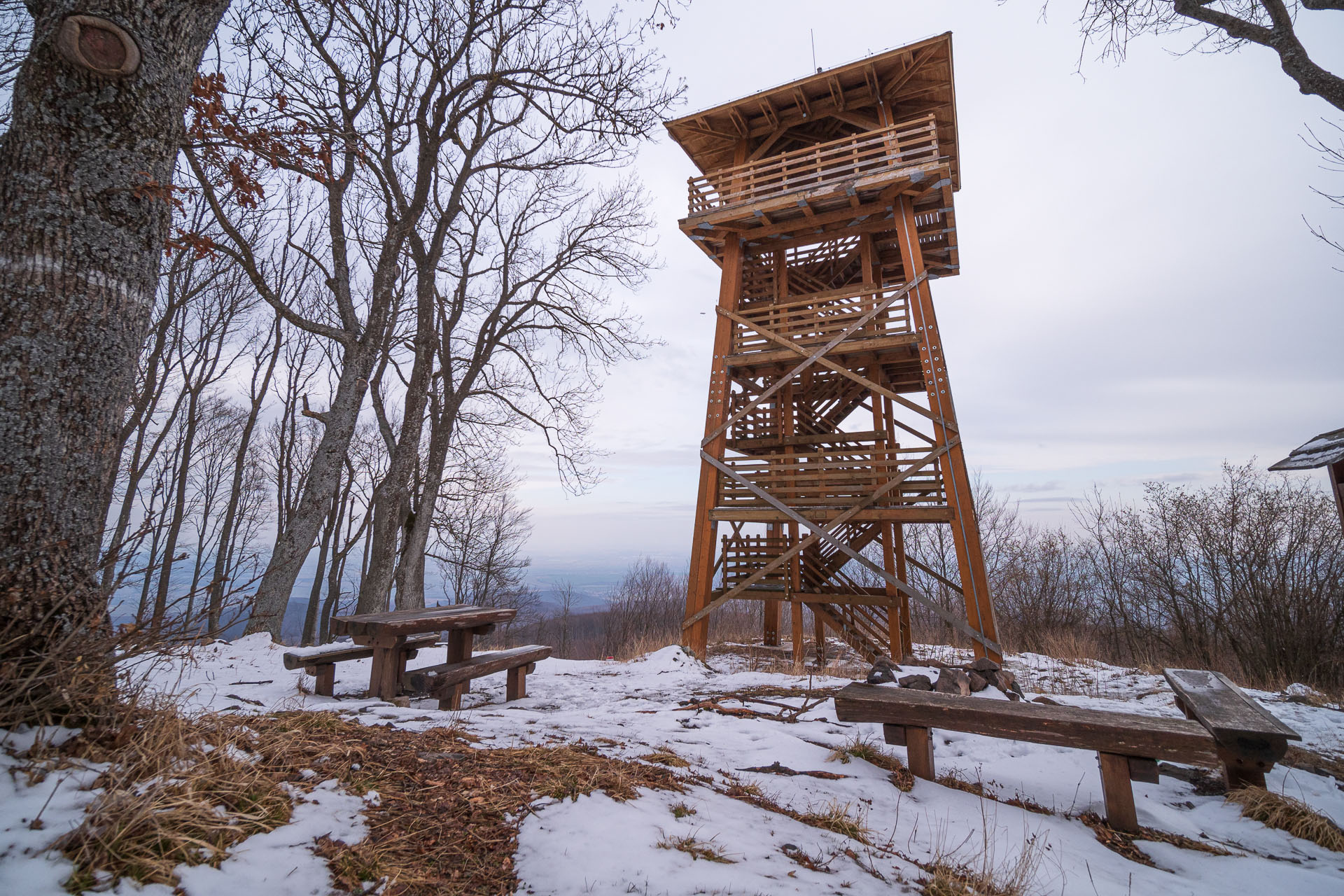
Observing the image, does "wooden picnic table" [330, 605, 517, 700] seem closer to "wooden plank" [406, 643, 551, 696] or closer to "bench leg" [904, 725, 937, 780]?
"wooden plank" [406, 643, 551, 696]

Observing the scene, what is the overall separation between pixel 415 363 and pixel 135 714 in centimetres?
1013

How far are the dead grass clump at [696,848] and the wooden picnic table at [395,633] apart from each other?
345cm

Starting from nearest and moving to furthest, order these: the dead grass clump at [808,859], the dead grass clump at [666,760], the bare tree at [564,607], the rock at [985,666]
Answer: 1. the dead grass clump at [808,859]
2. the dead grass clump at [666,760]
3. the rock at [985,666]
4. the bare tree at [564,607]

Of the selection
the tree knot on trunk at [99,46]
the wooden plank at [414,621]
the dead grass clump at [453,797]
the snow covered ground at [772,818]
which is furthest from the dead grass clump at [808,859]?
the tree knot on trunk at [99,46]

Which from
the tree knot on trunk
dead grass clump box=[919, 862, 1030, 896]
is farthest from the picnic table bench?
the tree knot on trunk

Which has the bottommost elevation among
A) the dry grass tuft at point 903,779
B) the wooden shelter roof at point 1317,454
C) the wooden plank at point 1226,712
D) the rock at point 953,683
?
the dry grass tuft at point 903,779

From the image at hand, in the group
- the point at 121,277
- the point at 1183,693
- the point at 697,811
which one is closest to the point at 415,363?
the point at 121,277

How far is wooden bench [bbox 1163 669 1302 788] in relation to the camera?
10.9 feet

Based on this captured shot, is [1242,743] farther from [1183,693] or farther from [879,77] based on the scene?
[879,77]

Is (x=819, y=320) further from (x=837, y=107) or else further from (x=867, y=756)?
(x=867, y=756)

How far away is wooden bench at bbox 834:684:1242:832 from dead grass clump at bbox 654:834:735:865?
1.67 metres

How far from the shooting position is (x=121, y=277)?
2.60m

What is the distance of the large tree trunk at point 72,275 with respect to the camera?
2.27m

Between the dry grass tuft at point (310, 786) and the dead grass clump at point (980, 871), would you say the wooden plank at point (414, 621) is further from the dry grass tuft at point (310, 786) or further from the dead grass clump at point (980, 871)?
the dead grass clump at point (980, 871)
